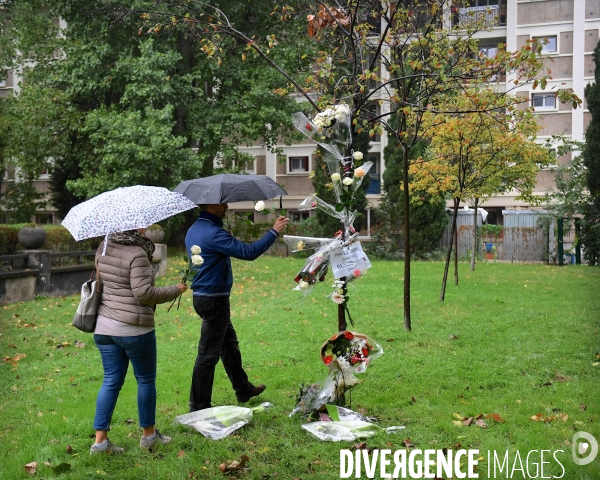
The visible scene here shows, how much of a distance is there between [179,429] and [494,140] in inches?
414

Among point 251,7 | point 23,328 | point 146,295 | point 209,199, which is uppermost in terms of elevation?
point 251,7

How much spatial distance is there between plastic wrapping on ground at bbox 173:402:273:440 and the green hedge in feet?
31.3

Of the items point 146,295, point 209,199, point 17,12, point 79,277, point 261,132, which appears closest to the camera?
point 146,295

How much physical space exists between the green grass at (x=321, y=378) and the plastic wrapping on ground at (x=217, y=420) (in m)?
0.08

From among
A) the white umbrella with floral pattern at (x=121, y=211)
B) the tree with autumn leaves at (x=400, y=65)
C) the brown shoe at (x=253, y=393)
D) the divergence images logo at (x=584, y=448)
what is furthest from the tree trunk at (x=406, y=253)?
the white umbrella with floral pattern at (x=121, y=211)

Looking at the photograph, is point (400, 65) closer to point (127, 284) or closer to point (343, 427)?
point (343, 427)

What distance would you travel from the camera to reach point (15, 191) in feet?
95.7

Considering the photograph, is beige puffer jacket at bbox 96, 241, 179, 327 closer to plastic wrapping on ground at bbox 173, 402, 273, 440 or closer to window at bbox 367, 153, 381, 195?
plastic wrapping on ground at bbox 173, 402, 273, 440

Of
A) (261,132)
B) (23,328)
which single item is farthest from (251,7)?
(23,328)

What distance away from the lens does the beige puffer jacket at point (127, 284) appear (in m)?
5.16

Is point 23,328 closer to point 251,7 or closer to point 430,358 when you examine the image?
point 430,358

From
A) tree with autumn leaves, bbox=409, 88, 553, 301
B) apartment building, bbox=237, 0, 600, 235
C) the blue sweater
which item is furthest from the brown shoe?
apartment building, bbox=237, 0, 600, 235

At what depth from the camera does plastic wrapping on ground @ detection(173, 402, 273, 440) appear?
5.83 m

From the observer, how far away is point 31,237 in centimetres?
1478
